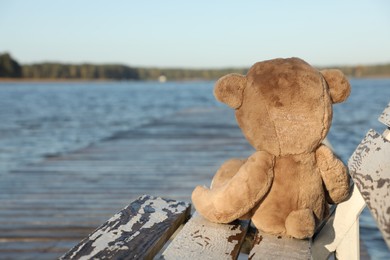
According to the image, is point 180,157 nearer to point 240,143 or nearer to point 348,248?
point 240,143

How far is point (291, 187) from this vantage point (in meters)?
2.25

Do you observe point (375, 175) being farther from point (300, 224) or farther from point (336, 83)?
point (336, 83)

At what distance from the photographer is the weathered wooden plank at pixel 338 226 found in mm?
2283

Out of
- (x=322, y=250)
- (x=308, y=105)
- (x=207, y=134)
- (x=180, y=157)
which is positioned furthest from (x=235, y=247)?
(x=207, y=134)

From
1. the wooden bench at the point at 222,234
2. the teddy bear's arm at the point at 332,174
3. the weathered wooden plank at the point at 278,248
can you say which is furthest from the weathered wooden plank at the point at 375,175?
the teddy bear's arm at the point at 332,174

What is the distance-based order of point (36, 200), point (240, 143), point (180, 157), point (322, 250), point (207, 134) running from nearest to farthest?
point (322, 250) < point (36, 200) < point (180, 157) < point (240, 143) < point (207, 134)

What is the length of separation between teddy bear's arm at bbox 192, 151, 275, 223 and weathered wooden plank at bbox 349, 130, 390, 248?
2.06 feet

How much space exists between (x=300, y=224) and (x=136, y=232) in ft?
2.18

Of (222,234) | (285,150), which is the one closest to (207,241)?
(222,234)

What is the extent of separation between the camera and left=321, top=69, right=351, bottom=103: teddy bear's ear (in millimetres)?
2309

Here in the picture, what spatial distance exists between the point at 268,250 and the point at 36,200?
161 inches

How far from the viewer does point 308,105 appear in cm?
221

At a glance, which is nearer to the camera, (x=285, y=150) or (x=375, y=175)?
(x=375, y=175)

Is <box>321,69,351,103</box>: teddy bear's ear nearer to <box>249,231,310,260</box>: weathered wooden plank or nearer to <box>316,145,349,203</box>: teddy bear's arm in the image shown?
<box>316,145,349,203</box>: teddy bear's arm
